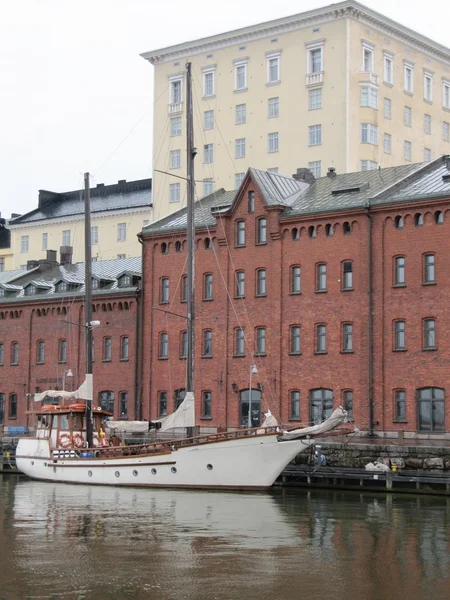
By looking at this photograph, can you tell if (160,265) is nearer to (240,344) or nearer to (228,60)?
(240,344)

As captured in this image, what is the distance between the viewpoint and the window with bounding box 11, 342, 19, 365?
270 feet

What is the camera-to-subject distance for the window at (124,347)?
7488cm

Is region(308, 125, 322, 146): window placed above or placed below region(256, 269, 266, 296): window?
above

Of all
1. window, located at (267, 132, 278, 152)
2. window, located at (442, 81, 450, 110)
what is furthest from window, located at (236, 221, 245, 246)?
window, located at (442, 81, 450, 110)

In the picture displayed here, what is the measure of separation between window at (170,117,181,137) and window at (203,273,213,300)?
3302cm

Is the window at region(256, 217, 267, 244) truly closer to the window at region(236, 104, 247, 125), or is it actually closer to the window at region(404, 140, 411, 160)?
the window at region(236, 104, 247, 125)

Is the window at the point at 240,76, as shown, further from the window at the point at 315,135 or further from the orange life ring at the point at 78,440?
the orange life ring at the point at 78,440

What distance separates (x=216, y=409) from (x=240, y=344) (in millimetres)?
4073

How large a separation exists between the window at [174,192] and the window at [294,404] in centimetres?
3967

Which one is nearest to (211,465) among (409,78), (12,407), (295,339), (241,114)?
(295,339)

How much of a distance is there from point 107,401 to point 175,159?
31.3 meters

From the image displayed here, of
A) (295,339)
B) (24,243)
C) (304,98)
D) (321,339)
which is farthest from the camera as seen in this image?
(24,243)

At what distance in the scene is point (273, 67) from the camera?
9506cm

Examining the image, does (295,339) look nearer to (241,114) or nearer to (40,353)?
(40,353)
